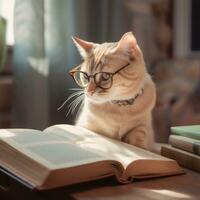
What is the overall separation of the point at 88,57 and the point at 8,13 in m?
0.57

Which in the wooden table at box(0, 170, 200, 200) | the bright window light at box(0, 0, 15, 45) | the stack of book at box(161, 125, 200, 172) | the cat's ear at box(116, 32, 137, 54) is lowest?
the wooden table at box(0, 170, 200, 200)

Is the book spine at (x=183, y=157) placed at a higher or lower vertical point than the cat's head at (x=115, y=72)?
lower

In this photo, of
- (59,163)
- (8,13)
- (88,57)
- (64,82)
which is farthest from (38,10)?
(59,163)

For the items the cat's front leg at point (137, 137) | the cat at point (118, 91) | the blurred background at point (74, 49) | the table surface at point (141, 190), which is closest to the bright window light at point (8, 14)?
the blurred background at point (74, 49)

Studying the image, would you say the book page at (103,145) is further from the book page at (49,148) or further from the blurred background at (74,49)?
the blurred background at (74,49)

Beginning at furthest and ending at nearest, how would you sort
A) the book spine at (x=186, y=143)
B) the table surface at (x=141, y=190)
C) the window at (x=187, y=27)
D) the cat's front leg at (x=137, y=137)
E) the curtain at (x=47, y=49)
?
the window at (x=187, y=27) → the curtain at (x=47, y=49) → the cat's front leg at (x=137, y=137) → the book spine at (x=186, y=143) → the table surface at (x=141, y=190)

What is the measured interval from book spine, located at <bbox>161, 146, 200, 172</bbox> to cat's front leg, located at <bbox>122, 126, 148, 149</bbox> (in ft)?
0.18

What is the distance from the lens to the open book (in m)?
0.65

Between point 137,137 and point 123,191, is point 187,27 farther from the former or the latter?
point 123,191

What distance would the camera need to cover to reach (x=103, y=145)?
0.82 metres

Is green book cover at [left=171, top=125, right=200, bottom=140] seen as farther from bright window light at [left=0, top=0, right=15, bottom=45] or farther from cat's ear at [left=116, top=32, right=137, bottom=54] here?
bright window light at [left=0, top=0, right=15, bottom=45]

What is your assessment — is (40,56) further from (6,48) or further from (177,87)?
(177,87)

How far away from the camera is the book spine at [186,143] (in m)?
0.78

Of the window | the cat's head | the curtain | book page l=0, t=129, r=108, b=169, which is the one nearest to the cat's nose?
the cat's head
